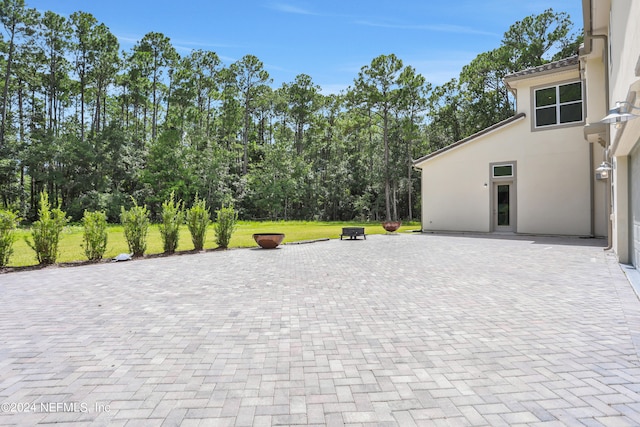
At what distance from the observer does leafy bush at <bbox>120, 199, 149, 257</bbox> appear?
34.5ft

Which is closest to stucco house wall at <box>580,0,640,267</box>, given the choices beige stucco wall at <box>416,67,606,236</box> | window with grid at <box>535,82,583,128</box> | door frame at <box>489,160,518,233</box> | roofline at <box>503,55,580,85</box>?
roofline at <box>503,55,580,85</box>

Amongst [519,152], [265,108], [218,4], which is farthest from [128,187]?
[519,152]

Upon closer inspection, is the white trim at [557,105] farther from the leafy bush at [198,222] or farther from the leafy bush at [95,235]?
the leafy bush at [95,235]

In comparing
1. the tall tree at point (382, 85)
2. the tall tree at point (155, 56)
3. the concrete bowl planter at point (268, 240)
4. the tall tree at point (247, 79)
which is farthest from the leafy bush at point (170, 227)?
the tall tree at point (247, 79)

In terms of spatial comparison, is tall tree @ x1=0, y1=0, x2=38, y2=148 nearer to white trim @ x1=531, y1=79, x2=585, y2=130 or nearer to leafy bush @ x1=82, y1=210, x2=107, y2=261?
leafy bush @ x1=82, y1=210, x2=107, y2=261

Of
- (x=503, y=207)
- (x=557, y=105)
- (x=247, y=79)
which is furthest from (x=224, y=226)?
(x=247, y=79)

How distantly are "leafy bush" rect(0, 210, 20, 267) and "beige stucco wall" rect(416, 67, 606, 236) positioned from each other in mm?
17823

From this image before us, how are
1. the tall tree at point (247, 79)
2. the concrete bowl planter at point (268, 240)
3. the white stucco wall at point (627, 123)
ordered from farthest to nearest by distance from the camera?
1. the tall tree at point (247, 79)
2. the concrete bowl planter at point (268, 240)
3. the white stucco wall at point (627, 123)

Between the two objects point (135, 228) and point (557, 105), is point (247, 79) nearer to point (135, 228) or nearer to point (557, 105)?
point (557, 105)

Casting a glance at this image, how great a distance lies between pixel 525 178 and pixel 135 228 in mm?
16479

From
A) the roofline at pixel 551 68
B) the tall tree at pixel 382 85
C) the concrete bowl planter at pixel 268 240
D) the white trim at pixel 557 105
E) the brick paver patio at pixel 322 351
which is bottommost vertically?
the brick paver patio at pixel 322 351

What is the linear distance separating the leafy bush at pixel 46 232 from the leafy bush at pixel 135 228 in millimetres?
1663

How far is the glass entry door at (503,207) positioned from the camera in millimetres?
17016

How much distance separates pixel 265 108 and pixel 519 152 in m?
35.1
